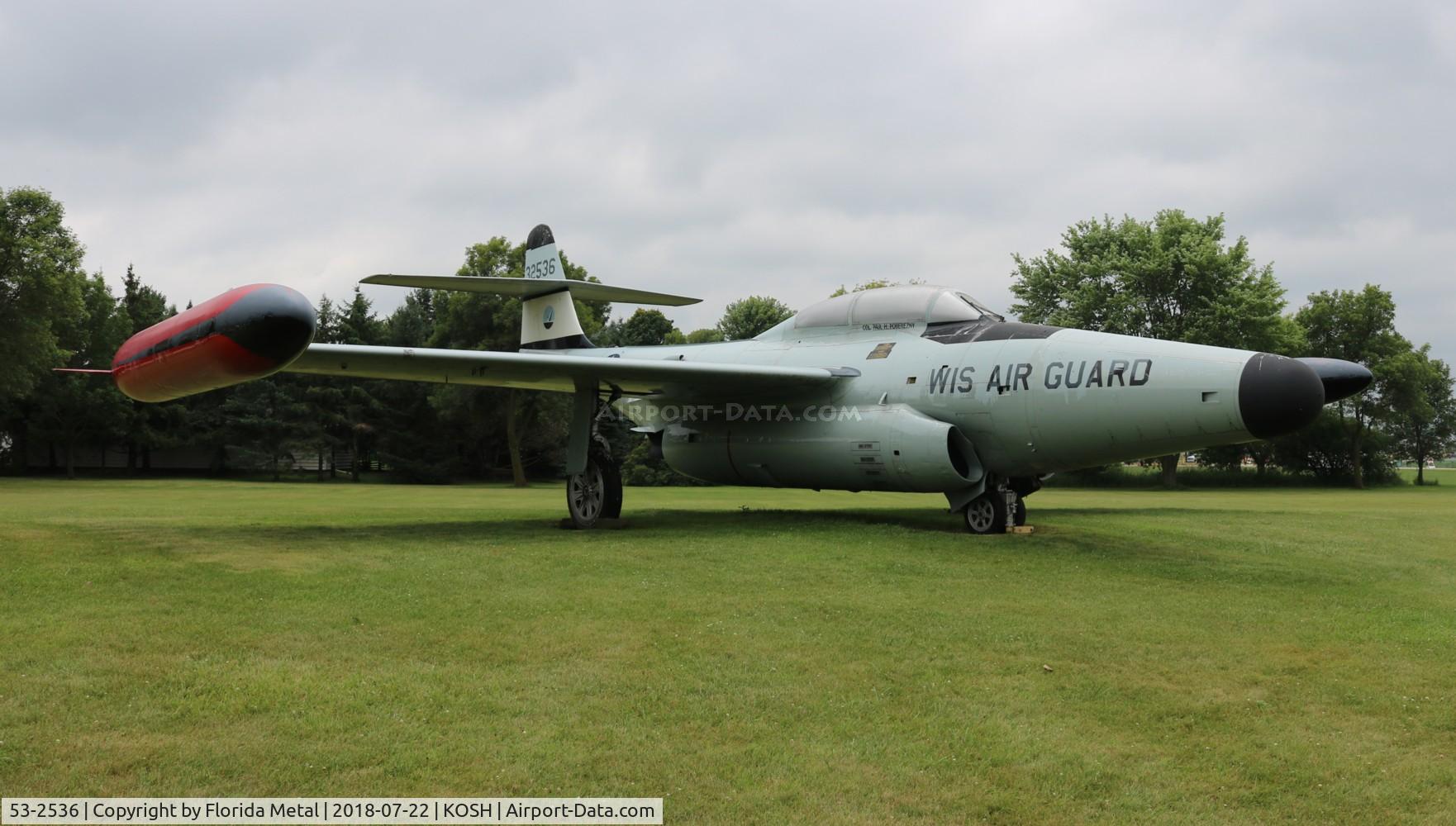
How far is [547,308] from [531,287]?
0.86m

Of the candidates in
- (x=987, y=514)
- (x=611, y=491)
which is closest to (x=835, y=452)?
(x=987, y=514)

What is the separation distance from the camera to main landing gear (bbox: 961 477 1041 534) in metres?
13.4

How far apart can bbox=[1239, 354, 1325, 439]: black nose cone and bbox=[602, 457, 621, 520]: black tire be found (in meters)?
8.56

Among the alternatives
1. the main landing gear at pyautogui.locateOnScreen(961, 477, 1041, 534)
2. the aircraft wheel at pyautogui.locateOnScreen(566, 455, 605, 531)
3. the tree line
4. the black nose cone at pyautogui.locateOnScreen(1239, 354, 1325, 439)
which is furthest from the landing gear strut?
the tree line

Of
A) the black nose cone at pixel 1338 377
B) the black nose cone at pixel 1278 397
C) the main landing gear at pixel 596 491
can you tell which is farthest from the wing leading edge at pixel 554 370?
the black nose cone at pixel 1338 377

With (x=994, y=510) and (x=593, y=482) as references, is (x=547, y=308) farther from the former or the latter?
(x=994, y=510)

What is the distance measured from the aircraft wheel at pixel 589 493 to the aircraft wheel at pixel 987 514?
5.25m

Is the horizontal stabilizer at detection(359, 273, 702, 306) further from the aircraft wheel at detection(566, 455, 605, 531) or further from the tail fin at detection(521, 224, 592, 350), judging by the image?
the aircraft wheel at detection(566, 455, 605, 531)

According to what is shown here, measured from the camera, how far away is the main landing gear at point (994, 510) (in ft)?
44.0

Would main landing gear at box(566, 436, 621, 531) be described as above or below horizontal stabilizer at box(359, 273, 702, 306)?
below

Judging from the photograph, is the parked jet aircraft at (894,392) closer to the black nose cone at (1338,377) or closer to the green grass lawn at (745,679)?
the black nose cone at (1338,377)

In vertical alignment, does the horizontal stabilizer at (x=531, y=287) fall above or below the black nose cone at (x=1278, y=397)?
above

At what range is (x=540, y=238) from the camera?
71.2ft

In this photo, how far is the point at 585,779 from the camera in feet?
14.4
